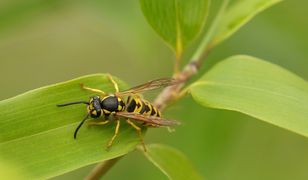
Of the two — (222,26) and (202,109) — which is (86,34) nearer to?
(202,109)

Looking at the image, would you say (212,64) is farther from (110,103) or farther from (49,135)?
(49,135)

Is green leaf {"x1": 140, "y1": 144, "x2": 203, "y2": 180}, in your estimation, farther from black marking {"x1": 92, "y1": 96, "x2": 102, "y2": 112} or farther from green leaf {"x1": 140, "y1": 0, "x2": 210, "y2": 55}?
green leaf {"x1": 140, "y1": 0, "x2": 210, "y2": 55}

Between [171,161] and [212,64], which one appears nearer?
[171,161]

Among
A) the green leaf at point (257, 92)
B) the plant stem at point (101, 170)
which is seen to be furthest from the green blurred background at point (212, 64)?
the plant stem at point (101, 170)

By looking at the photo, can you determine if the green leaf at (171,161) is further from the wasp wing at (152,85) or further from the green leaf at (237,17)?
→ the green leaf at (237,17)

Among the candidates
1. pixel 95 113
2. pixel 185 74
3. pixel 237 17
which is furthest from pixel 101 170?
pixel 237 17

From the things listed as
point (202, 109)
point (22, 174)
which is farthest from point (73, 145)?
point (202, 109)
